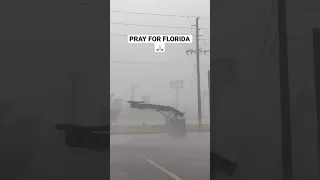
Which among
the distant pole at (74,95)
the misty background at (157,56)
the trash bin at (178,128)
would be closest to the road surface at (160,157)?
the trash bin at (178,128)

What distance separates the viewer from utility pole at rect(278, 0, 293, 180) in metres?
3.20

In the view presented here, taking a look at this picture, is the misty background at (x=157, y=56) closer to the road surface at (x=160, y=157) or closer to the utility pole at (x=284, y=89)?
the road surface at (x=160, y=157)

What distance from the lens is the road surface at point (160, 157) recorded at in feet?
10.0

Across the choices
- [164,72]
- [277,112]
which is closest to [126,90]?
[164,72]

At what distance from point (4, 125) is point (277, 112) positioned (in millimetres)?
2565

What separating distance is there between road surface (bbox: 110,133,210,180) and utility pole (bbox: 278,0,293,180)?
76 centimetres

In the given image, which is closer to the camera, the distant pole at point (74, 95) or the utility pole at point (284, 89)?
the distant pole at point (74, 95)

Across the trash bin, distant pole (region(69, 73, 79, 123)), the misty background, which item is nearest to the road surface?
the trash bin

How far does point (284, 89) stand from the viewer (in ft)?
10.6

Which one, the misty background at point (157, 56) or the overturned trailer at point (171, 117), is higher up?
the misty background at point (157, 56)

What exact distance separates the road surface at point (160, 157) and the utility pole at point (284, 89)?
0.76 m

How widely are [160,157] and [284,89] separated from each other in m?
1.37

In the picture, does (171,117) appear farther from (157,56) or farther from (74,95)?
(74,95)

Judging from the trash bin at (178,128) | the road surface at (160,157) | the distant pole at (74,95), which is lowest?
the road surface at (160,157)
